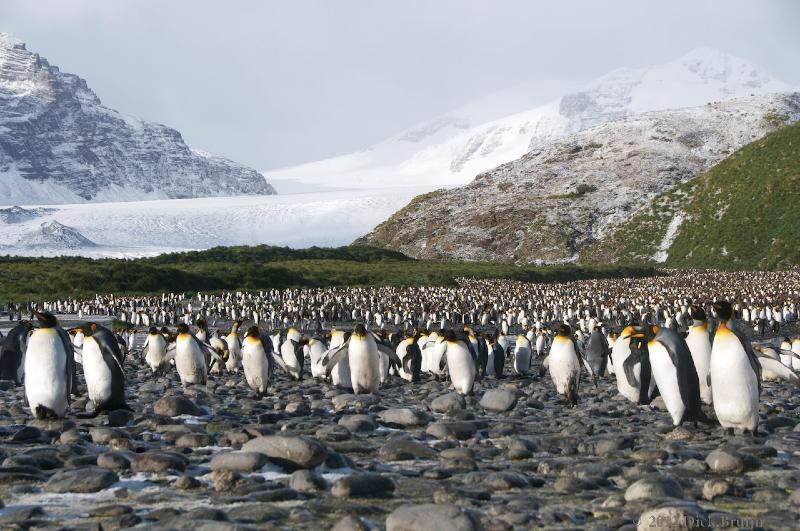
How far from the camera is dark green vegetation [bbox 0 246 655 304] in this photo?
4506 centimetres

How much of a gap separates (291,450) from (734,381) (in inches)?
141

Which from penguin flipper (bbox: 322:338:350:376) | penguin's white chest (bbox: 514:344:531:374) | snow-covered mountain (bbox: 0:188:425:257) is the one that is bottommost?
penguin's white chest (bbox: 514:344:531:374)

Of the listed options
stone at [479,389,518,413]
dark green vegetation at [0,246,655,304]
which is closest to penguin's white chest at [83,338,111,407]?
stone at [479,389,518,413]

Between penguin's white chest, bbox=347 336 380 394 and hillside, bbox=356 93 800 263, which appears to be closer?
penguin's white chest, bbox=347 336 380 394

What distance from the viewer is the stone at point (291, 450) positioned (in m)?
5.20

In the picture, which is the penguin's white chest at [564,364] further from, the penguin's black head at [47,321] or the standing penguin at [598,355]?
the penguin's black head at [47,321]

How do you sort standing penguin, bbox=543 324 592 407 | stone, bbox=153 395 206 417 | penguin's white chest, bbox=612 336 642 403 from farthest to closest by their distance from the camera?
standing penguin, bbox=543 324 592 407 < penguin's white chest, bbox=612 336 642 403 < stone, bbox=153 395 206 417

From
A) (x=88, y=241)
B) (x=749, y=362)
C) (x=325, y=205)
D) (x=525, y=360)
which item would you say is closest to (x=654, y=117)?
(x=325, y=205)

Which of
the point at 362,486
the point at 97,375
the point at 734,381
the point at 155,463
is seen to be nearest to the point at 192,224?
the point at 97,375

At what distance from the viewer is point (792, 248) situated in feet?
172

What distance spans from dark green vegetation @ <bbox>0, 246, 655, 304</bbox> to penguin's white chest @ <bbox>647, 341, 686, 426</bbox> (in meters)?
37.0

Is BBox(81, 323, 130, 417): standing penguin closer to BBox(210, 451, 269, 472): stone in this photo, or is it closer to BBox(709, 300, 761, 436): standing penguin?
BBox(210, 451, 269, 472): stone

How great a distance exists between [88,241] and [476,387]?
8806cm

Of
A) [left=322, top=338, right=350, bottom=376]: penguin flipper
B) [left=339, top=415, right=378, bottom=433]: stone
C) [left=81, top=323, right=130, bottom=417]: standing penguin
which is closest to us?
[left=339, top=415, right=378, bottom=433]: stone
